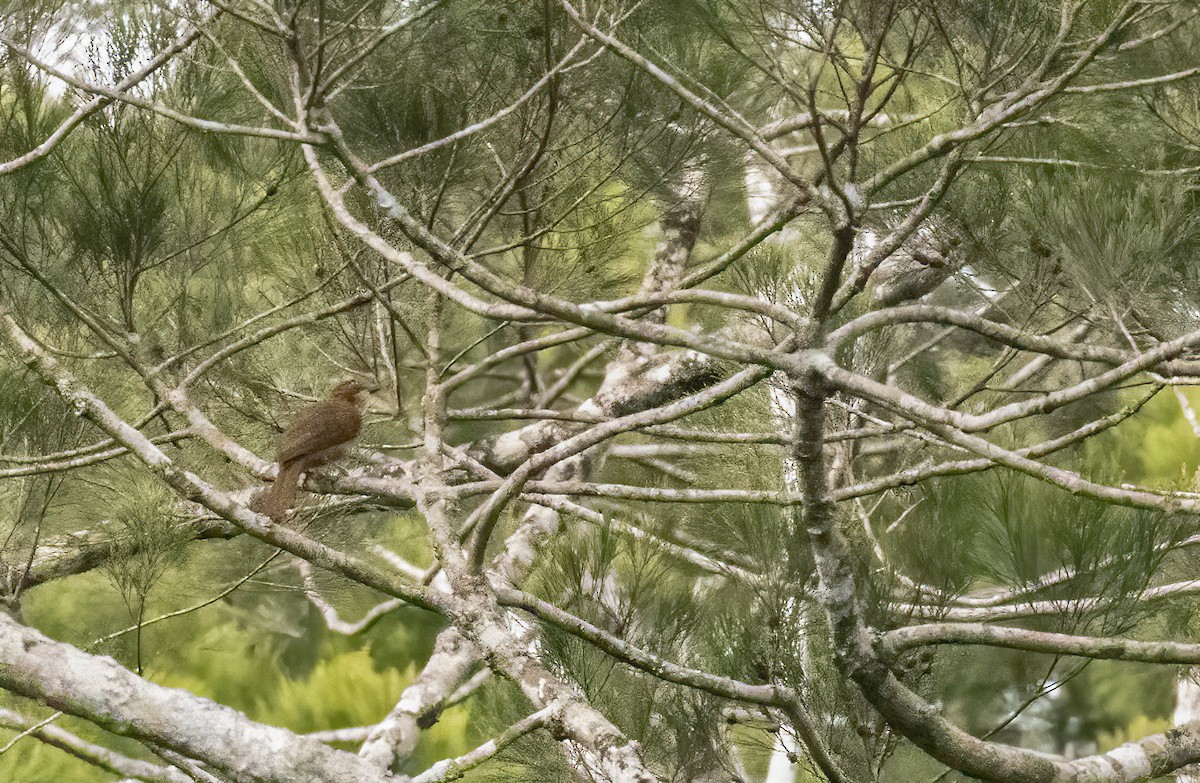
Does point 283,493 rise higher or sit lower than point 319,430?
Result: lower

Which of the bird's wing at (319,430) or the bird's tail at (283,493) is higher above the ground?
the bird's wing at (319,430)

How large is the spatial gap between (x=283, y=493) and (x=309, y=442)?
0.45ft

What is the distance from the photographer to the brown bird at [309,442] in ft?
8.97

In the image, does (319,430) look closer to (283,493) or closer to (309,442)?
(309,442)

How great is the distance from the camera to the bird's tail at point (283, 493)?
272 cm

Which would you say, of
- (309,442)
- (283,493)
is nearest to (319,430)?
(309,442)

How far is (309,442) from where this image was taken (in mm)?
2771

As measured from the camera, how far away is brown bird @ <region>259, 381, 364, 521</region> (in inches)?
108

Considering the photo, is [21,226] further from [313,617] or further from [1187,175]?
[313,617]

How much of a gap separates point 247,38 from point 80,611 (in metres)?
4.03

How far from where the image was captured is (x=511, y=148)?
284 cm

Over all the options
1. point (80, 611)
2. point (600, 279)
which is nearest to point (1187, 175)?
point (600, 279)

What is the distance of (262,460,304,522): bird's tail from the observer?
2.72m

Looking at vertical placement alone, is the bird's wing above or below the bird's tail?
above
